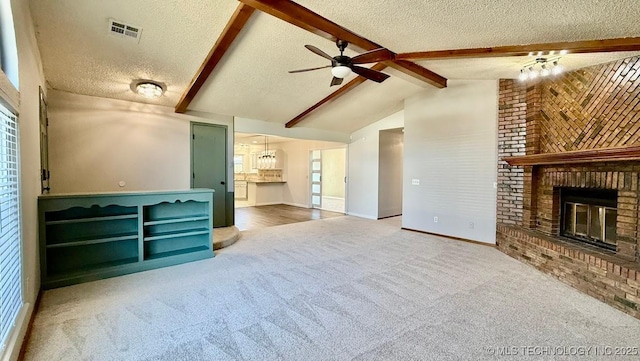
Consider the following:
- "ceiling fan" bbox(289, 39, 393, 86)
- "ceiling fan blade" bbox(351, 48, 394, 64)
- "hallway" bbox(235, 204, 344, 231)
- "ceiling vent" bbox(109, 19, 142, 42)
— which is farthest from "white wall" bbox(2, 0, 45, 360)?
"hallway" bbox(235, 204, 344, 231)

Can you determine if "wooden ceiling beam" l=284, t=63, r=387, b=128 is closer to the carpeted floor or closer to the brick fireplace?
the brick fireplace

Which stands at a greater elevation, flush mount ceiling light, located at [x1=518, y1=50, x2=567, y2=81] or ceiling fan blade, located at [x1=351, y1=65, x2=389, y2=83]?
flush mount ceiling light, located at [x1=518, y1=50, x2=567, y2=81]

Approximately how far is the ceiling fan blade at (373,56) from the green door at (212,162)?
3696 mm

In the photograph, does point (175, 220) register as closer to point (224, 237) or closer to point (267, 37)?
point (224, 237)

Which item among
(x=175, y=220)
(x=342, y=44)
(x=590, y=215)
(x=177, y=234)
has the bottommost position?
(x=177, y=234)

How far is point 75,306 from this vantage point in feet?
8.68

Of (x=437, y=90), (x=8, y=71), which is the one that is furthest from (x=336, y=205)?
(x=8, y=71)

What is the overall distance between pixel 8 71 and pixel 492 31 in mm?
4541

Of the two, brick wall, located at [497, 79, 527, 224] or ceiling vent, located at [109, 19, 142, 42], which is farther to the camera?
brick wall, located at [497, 79, 527, 224]

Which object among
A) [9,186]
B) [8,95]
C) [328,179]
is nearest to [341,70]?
[8,95]

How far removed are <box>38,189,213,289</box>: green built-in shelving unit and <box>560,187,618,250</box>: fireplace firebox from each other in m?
5.29

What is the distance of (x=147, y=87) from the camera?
165 inches

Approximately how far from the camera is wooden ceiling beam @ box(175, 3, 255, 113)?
9.78 ft

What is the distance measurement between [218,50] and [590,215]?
541 cm
